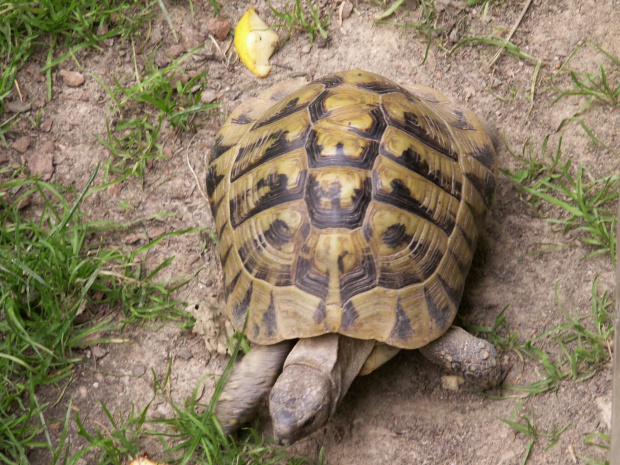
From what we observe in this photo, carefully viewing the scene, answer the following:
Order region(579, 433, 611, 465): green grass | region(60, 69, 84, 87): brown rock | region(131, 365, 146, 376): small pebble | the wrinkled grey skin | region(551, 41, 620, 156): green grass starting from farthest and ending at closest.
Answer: region(60, 69, 84, 87): brown rock → region(551, 41, 620, 156): green grass → region(131, 365, 146, 376): small pebble → region(579, 433, 611, 465): green grass → the wrinkled grey skin

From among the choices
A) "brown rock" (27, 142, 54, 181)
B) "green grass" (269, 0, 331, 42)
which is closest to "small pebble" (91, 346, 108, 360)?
"brown rock" (27, 142, 54, 181)

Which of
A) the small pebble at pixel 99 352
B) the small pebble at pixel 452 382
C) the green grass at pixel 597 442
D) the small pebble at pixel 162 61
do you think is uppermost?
the small pebble at pixel 162 61

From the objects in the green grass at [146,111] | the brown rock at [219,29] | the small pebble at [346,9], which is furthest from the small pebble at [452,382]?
the brown rock at [219,29]

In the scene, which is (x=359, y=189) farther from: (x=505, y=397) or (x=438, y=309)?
(x=505, y=397)

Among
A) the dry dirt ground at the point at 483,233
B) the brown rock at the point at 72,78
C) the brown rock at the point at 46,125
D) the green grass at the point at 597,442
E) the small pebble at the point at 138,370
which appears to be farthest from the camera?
the brown rock at the point at 72,78

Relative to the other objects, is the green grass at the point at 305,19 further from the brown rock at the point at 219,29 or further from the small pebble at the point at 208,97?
the small pebble at the point at 208,97

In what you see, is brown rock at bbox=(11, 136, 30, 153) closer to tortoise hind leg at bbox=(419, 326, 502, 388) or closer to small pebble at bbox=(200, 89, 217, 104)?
small pebble at bbox=(200, 89, 217, 104)

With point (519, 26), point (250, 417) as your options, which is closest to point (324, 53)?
point (519, 26)
